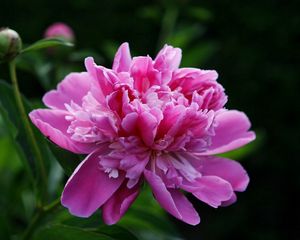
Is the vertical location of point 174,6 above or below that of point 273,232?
above

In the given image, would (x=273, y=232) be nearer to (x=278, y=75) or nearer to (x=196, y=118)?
→ (x=278, y=75)

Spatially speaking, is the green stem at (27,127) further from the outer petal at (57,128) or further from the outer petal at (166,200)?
the outer petal at (166,200)

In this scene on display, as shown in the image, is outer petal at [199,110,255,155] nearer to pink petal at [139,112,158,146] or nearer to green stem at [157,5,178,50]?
pink petal at [139,112,158,146]

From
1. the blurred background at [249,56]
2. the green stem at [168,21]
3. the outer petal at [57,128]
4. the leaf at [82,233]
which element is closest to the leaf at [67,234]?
the leaf at [82,233]

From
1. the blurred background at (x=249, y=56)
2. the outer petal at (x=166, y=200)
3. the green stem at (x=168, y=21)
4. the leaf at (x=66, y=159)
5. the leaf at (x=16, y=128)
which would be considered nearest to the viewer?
the outer petal at (x=166, y=200)

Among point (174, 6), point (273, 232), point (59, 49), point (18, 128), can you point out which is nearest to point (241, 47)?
point (273, 232)

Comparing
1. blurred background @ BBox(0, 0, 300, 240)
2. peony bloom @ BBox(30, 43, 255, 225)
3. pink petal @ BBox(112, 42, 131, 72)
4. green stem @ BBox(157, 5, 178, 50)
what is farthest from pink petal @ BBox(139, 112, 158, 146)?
blurred background @ BBox(0, 0, 300, 240)
